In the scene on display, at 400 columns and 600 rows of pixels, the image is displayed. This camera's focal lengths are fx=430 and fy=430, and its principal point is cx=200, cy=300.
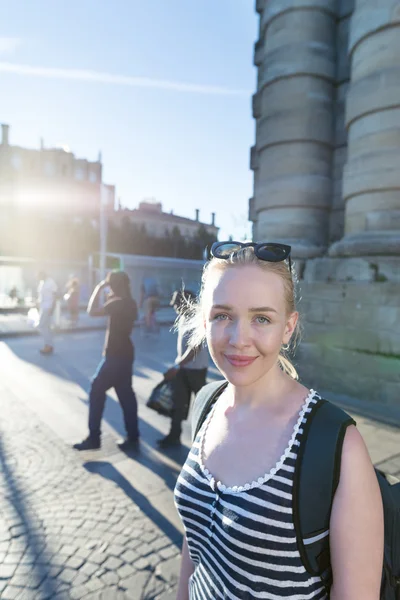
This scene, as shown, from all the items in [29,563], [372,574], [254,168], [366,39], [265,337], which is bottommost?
[29,563]

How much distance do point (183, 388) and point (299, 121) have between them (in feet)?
16.8

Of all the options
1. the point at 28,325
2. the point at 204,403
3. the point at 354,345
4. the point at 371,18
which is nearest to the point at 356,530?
the point at 204,403

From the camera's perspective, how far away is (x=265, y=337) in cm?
128

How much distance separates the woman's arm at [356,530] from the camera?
1013 millimetres

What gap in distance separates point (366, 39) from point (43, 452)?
6802 mm

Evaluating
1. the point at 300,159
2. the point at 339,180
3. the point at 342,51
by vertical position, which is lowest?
the point at 339,180

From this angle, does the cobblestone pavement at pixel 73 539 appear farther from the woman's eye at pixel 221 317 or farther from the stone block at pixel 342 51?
the stone block at pixel 342 51

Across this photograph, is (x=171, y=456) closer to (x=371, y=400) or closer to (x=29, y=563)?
(x=29, y=563)

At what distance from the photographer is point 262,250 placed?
131 cm

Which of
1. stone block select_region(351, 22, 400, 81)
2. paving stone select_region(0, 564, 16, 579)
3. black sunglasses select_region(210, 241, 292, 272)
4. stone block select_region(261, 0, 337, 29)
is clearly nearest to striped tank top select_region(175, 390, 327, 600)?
black sunglasses select_region(210, 241, 292, 272)

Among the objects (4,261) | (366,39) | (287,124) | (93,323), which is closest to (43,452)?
(287,124)

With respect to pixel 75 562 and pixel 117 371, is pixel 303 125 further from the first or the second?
pixel 75 562

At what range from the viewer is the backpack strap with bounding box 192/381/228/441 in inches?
60.8

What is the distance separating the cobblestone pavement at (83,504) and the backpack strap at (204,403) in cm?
163
